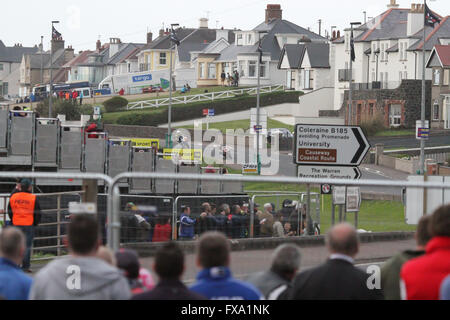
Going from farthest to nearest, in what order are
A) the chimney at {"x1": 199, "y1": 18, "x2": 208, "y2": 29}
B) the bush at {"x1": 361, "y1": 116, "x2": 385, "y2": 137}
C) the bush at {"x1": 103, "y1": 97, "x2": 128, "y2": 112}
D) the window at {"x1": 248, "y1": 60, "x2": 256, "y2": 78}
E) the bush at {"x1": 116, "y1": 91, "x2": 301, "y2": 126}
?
1. the chimney at {"x1": 199, "y1": 18, "x2": 208, "y2": 29}
2. the window at {"x1": 248, "y1": 60, "x2": 256, "y2": 78}
3. the bush at {"x1": 103, "y1": 97, "x2": 128, "y2": 112}
4. the bush at {"x1": 116, "y1": 91, "x2": 301, "y2": 126}
5. the bush at {"x1": 361, "y1": 116, "x2": 385, "y2": 137}

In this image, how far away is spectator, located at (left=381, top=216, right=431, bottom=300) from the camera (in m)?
7.77

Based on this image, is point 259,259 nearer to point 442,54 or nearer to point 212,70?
point 442,54

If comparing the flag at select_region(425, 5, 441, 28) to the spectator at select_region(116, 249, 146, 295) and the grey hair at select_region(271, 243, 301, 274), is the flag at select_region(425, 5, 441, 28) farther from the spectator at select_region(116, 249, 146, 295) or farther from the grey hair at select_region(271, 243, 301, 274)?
the spectator at select_region(116, 249, 146, 295)

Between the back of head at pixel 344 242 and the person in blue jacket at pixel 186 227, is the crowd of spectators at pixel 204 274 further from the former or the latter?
the person in blue jacket at pixel 186 227

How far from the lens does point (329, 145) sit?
17828 millimetres

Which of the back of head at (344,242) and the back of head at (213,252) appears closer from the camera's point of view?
the back of head at (213,252)

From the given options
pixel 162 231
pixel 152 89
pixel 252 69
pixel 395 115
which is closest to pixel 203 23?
pixel 152 89

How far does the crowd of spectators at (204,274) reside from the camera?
723 centimetres

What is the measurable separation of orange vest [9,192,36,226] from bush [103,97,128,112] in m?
81.2

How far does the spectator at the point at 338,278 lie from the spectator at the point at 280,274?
328 mm

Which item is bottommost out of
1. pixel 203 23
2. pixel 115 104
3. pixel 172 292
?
pixel 172 292

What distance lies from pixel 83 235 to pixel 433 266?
2.79 meters

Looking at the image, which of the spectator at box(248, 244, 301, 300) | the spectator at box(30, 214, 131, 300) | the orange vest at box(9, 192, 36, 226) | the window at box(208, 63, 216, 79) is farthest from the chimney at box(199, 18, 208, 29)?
the spectator at box(30, 214, 131, 300)

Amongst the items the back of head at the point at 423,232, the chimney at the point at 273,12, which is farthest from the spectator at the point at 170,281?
the chimney at the point at 273,12
